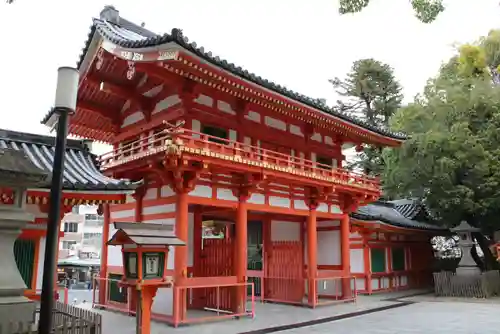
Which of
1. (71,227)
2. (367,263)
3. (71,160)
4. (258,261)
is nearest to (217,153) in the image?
(71,160)

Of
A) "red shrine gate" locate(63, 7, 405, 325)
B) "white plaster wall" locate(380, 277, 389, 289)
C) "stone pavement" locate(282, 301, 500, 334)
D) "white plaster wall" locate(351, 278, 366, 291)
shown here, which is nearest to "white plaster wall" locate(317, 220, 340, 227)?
"red shrine gate" locate(63, 7, 405, 325)

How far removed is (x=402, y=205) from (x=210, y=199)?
18415 millimetres

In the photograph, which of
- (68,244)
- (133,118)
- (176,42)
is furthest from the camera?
(68,244)

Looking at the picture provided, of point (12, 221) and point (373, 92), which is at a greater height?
point (373, 92)

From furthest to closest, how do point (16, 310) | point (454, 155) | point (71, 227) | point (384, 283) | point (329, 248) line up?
point (71, 227)
point (384, 283)
point (454, 155)
point (329, 248)
point (16, 310)

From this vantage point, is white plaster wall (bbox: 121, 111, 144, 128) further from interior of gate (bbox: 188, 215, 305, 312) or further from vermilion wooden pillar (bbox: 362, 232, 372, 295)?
vermilion wooden pillar (bbox: 362, 232, 372, 295)

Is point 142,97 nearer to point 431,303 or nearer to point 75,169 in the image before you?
point 75,169

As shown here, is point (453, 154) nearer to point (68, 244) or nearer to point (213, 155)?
point (213, 155)

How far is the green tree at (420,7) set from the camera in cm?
692

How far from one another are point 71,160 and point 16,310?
20.9ft

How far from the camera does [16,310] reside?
528cm

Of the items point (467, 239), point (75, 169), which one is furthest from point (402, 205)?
point (75, 169)

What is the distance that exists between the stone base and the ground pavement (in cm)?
610

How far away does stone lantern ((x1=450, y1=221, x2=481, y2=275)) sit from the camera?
20.6m
